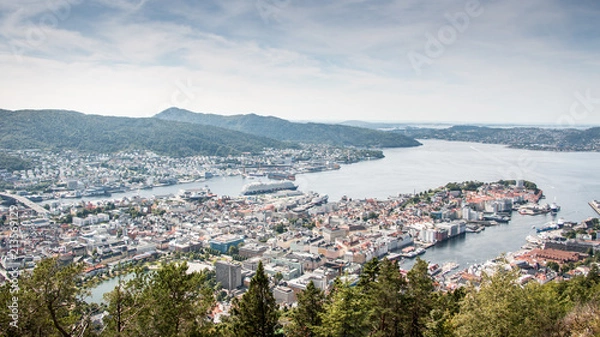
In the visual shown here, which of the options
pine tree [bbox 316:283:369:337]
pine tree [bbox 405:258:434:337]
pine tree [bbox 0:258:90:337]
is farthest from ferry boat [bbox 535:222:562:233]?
pine tree [bbox 0:258:90:337]

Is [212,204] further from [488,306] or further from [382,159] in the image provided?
[382,159]

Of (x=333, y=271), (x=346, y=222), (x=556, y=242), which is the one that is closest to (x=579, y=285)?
(x=333, y=271)

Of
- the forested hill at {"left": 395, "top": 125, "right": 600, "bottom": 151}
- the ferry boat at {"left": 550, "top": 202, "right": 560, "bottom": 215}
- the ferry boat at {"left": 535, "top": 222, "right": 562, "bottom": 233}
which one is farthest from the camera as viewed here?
the forested hill at {"left": 395, "top": 125, "right": 600, "bottom": 151}

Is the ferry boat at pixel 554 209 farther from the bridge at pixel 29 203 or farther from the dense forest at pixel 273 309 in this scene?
the bridge at pixel 29 203

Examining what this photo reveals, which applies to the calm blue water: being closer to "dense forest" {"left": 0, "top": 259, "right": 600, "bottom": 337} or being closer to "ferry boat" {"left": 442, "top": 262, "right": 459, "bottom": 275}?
"ferry boat" {"left": 442, "top": 262, "right": 459, "bottom": 275}

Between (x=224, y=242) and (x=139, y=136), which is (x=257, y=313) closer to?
(x=224, y=242)

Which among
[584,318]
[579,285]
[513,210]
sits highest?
[584,318]
